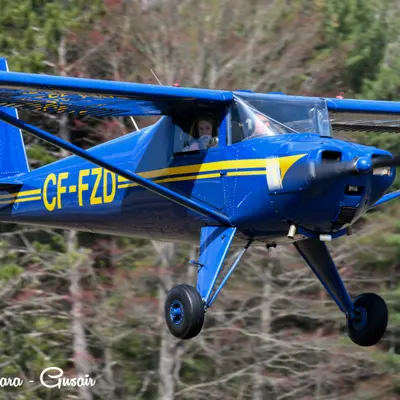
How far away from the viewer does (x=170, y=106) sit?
8.82 metres

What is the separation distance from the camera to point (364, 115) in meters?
10.5

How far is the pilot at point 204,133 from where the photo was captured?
858cm

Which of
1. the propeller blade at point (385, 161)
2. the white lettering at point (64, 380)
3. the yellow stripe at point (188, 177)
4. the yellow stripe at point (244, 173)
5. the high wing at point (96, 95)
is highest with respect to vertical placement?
the high wing at point (96, 95)

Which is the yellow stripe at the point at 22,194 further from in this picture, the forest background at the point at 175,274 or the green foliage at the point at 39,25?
the green foliage at the point at 39,25

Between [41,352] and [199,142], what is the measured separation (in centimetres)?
1121

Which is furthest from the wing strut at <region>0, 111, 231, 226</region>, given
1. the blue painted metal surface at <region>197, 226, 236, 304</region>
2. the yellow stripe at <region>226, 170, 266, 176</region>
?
the yellow stripe at <region>226, 170, 266, 176</region>

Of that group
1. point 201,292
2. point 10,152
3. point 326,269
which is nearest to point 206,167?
point 201,292

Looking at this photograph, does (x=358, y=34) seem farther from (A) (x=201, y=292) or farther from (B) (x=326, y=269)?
(A) (x=201, y=292)

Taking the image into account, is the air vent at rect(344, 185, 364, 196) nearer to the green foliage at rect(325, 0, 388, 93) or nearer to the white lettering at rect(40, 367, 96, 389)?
the white lettering at rect(40, 367, 96, 389)

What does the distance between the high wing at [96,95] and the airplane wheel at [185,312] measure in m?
1.66

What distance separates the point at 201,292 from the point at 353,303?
1756 mm

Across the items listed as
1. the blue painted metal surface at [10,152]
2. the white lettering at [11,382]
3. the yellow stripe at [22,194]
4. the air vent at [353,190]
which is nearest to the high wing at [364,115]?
the air vent at [353,190]

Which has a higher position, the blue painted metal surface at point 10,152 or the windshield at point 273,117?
the blue painted metal surface at point 10,152

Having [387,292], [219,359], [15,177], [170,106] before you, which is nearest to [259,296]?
[219,359]
